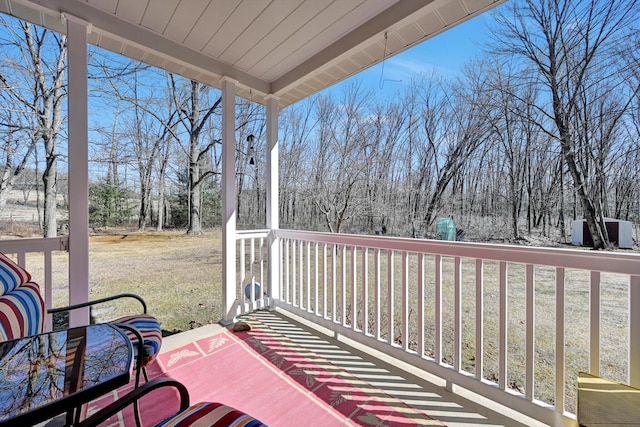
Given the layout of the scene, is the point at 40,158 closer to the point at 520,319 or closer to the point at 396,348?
the point at 396,348

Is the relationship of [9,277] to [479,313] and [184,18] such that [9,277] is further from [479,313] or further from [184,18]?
[479,313]

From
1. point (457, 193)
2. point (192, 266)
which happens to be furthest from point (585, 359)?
point (192, 266)

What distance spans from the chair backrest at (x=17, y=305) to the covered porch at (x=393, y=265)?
2.02 ft

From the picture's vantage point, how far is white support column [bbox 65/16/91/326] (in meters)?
1.98

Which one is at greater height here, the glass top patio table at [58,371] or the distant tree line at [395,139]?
the distant tree line at [395,139]

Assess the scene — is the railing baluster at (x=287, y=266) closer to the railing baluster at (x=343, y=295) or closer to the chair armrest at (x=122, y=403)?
the railing baluster at (x=343, y=295)

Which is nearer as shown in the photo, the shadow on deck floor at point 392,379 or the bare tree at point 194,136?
the shadow on deck floor at point 392,379

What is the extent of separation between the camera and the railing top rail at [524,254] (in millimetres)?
1336

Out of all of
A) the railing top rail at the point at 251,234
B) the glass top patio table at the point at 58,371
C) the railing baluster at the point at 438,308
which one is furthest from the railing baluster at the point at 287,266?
the glass top patio table at the point at 58,371

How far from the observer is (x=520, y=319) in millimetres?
2131

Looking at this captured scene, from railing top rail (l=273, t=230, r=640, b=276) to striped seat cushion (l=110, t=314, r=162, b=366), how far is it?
1661mm

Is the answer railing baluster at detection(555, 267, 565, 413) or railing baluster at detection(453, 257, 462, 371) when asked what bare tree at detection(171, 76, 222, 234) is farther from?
railing baluster at detection(555, 267, 565, 413)

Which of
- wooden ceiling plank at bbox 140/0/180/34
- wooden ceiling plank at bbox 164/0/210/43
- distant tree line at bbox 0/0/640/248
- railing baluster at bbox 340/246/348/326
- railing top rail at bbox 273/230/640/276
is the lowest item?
railing baluster at bbox 340/246/348/326

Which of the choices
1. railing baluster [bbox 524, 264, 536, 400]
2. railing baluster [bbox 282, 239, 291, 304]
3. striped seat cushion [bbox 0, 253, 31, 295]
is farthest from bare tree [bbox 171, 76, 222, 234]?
railing baluster [bbox 524, 264, 536, 400]
